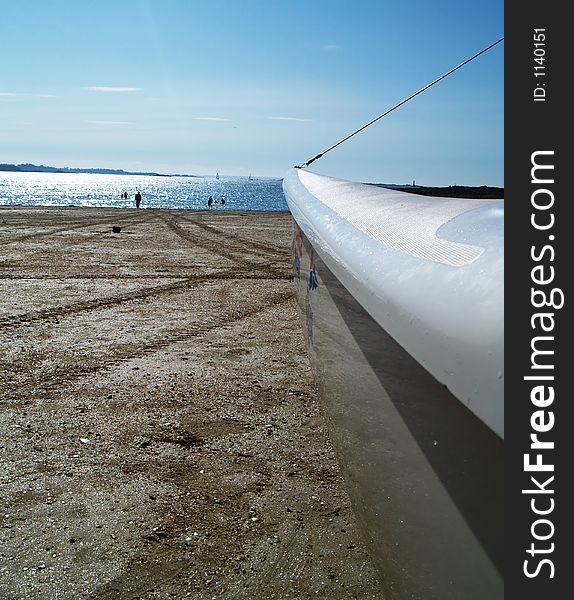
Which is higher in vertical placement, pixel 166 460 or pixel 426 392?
pixel 426 392

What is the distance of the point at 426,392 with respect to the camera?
1215 millimetres

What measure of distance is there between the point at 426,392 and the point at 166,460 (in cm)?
222

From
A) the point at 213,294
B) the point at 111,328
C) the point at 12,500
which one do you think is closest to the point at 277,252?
the point at 213,294

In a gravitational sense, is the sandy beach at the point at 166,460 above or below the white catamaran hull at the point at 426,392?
below

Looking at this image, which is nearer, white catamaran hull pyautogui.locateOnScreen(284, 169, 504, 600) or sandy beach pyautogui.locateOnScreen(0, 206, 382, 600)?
white catamaran hull pyautogui.locateOnScreen(284, 169, 504, 600)

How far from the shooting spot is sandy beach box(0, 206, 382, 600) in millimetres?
2264

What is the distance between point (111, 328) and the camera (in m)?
5.82

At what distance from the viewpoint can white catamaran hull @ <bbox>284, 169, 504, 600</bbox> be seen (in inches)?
37.3

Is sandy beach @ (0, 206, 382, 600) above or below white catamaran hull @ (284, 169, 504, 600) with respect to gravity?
below

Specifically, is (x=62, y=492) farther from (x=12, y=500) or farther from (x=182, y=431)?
(x=182, y=431)

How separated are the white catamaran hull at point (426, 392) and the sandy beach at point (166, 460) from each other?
1.79ft

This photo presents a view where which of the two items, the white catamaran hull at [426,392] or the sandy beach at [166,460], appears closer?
the white catamaran hull at [426,392]

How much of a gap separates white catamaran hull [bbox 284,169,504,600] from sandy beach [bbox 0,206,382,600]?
547 mm

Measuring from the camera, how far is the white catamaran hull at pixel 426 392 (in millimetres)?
948
